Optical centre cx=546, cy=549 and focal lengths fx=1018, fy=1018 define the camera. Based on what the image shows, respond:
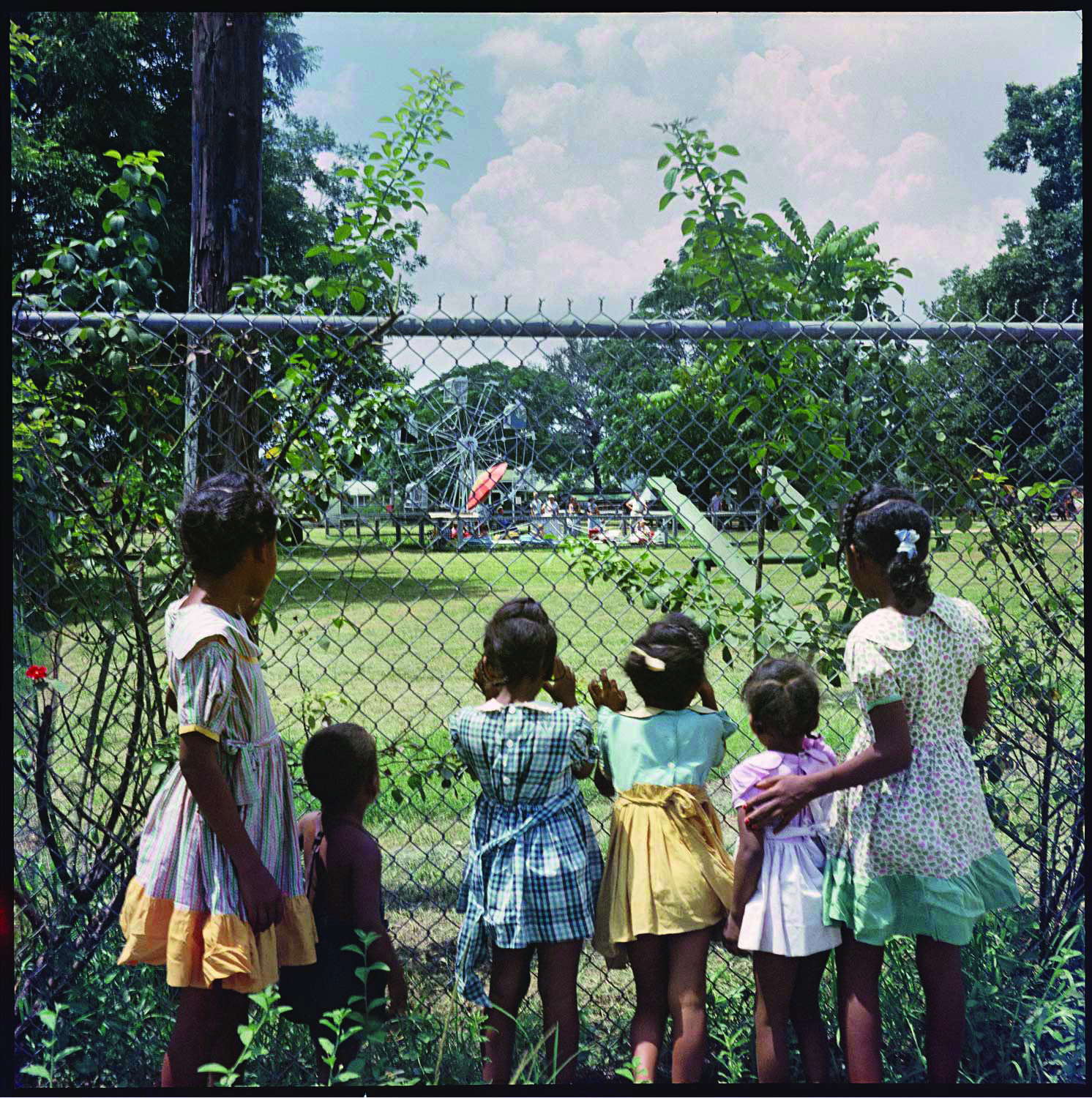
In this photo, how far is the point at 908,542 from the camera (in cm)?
235

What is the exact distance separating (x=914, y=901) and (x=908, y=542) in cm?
82

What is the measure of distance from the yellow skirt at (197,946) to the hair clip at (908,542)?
1.64 meters

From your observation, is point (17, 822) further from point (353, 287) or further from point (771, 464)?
point (771, 464)

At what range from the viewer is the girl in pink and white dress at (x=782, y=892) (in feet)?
7.71

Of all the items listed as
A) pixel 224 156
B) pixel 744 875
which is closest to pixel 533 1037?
pixel 744 875

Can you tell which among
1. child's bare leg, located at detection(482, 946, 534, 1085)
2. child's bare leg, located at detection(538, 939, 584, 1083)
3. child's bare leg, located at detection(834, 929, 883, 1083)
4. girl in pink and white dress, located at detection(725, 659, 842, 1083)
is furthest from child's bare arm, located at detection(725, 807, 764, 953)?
child's bare leg, located at detection(482, 946, 534, 1085)

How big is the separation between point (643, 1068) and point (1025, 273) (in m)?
43.9

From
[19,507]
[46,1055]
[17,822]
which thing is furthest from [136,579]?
[46,1055]

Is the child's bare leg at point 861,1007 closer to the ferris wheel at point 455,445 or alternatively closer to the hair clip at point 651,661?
the hair clip at point 651,661

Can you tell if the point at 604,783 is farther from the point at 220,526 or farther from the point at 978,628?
the point at 220,526

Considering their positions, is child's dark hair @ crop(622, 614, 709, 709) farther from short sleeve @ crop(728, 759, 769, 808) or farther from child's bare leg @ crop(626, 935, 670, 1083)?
child's bare leg @ crop(626, 935, 670, 1083)

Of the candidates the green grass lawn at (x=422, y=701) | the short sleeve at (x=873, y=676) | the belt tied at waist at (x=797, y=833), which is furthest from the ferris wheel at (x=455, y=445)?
the belt tied at waist at (x=797, y=833)

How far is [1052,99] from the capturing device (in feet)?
120

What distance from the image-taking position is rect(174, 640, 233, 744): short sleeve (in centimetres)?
211
